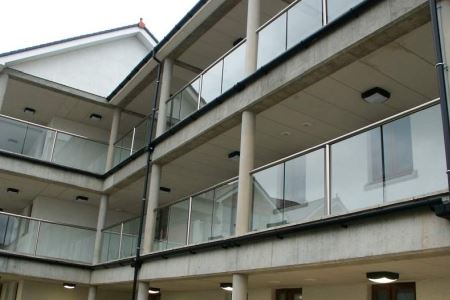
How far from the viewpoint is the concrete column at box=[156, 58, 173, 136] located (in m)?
14.3

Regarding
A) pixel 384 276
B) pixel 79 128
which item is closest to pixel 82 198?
pixel 79 128

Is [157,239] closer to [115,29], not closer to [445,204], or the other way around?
[445,204]

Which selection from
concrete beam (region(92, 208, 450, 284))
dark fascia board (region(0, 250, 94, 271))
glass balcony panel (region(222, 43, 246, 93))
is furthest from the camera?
dark fascia board (region(0, 250, 94, 271))

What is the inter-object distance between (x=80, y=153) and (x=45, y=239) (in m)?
3.18

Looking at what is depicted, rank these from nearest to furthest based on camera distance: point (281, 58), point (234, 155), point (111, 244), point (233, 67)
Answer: point (281, 58), point (233, 67), point (234, 155), point (111, 244)

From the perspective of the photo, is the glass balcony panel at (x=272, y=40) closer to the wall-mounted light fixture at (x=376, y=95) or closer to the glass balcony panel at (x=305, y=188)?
the wall-mounted light fixture at (x=376, y=95)

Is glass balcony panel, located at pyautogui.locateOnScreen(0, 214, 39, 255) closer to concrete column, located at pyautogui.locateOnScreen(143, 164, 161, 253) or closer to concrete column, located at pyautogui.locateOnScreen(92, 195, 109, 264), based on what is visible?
concrete column, located at pyautogui.locateOnScreen(92, 195, 109, 264)

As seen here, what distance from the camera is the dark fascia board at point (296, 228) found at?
593 cm

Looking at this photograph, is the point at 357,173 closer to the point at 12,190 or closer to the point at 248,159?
the point at 248,159

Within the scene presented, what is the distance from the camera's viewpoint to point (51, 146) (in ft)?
54.1

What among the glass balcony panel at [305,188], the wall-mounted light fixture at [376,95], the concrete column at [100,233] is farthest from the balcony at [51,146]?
the wall-mounted light fixture at [376,95]

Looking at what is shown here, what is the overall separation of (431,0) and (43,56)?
50.1ft

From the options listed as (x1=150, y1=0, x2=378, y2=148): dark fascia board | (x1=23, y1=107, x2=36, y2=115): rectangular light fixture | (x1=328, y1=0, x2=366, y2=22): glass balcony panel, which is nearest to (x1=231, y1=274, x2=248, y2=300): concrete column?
(x1=150, y1=0, x2=378, y2=148): dark fascia board

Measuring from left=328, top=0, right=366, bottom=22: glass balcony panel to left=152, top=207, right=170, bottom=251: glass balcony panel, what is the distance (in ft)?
21.0
